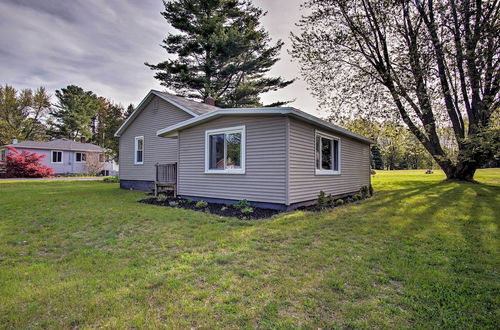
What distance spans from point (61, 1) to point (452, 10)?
13965 mm

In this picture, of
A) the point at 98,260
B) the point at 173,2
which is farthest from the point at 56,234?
the point at 173,2

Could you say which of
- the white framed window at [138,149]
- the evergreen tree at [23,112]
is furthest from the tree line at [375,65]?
the evergreen tree at [23,112]

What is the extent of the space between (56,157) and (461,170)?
109 feet

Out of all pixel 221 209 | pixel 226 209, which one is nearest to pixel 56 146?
pixel 221 209

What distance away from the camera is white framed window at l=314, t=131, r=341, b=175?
318 inches

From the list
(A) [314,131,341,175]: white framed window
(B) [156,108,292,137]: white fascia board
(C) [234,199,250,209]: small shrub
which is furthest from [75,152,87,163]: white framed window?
(A) [314,131,341,175]: white framed window

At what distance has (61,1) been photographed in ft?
29.1

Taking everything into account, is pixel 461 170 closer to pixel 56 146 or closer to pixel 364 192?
pixel 364 192

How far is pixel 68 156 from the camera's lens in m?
25.5

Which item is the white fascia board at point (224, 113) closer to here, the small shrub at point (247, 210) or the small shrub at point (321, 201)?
the small shrub at point (247, 210)

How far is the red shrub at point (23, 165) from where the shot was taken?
20.3m

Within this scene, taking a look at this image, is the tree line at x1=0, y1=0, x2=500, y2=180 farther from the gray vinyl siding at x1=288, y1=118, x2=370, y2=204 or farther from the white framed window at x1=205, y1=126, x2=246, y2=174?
the white framed window at x1=205, y1=126, x2=246, y2=174

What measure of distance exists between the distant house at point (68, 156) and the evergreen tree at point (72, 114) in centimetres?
977

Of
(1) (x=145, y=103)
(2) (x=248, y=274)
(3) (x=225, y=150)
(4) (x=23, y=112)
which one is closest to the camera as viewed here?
(2) (x=248, y=274)
